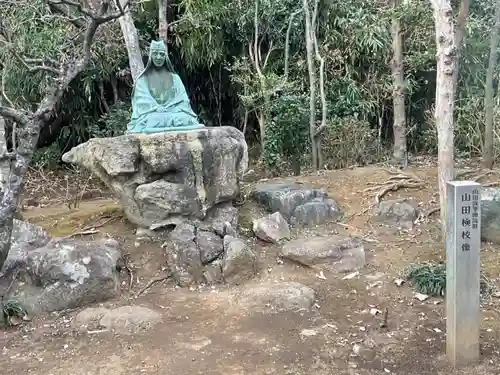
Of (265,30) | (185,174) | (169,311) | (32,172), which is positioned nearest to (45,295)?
(169,311)

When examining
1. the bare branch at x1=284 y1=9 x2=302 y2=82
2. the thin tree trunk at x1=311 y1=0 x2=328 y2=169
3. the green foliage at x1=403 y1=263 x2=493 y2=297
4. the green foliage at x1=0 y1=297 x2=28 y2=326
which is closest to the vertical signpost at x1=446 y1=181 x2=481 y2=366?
the green foliage at x1=403 y1=263 x2=493 y2=297

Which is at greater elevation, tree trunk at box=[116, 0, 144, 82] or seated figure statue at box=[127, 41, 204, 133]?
tree trunk at box=[116, 0, 144, 82]

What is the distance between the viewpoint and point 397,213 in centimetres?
615

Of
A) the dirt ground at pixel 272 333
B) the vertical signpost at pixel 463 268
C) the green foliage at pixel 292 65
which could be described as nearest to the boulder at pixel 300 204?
the dirt ground at pixel 272 333

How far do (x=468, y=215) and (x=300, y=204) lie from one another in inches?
118

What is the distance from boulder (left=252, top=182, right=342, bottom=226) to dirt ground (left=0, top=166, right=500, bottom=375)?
754 mm

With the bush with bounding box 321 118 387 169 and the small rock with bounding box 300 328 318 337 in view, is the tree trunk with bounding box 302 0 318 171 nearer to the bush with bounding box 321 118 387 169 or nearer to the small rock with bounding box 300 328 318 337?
the bush with bounding box 321 118 387 169

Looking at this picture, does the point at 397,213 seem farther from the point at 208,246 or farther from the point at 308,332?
the point at 308,332

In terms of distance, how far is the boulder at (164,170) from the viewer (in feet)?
17.9

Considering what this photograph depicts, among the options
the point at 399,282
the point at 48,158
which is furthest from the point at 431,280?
the point at 48,158

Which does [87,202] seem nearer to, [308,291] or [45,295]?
[45,295]

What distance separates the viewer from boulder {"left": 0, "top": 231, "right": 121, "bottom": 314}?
172 inches

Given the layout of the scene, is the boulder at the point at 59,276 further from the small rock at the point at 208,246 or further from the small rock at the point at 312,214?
the small rock at the point at 312,214

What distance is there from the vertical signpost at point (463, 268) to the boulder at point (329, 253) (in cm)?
177
